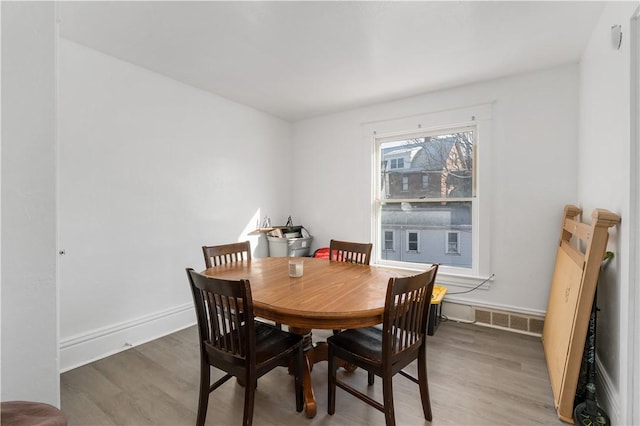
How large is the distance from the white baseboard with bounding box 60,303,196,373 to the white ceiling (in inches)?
91.4

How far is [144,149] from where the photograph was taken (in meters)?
2.70

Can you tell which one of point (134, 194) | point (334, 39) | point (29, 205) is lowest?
point (29, 205)

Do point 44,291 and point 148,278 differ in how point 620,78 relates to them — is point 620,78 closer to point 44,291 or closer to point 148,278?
point 44,291

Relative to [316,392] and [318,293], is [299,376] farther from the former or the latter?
[318,293]

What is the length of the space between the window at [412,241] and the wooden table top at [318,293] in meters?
1.42

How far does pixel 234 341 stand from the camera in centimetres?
148

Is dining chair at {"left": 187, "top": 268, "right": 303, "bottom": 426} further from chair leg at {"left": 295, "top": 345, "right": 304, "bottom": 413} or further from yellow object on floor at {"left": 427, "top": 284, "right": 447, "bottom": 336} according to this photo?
yellow object on floor at {"left": 427, "top": 284, "right": 447, "bottom": 336}

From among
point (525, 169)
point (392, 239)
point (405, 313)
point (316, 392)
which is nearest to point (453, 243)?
point (392, 239)

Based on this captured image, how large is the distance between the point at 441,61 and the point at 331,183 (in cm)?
197

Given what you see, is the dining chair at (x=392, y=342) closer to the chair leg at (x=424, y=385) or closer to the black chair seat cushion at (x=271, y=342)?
the chair leg at (x=424, y=385)

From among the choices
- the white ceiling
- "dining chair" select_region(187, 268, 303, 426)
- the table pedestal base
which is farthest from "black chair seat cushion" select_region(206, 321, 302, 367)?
the white ceiling

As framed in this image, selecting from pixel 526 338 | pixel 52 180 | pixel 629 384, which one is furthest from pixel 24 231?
pixel 526 338

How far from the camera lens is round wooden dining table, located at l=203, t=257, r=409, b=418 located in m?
1.38

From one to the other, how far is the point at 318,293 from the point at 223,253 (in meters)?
1.12
